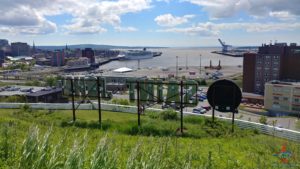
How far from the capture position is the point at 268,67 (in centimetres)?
5119

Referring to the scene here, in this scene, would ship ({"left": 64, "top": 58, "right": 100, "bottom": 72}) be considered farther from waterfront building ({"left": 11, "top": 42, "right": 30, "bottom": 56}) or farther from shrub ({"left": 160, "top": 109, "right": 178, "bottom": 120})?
shrub ({"left": 160, "top": 109, "right": 178, "bottom": 120})

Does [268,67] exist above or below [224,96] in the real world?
below

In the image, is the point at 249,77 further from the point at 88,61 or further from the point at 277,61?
the point at 88,61

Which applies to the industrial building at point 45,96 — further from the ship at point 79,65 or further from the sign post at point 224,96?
the ship at point 79,65

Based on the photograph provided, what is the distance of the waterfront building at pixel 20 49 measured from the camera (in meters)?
170

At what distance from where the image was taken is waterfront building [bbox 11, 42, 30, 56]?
→ 6708 inches

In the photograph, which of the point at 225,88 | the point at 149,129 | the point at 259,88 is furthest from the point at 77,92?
the point at 259,88

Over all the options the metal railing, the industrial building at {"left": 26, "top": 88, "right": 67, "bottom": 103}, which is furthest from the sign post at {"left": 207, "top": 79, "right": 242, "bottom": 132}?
the industrial building at {"left": 26, "top": 88, "right": 67, "bottom": 103}

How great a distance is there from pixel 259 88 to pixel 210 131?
4171 centimetres

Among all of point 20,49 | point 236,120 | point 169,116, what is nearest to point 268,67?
point 236,120

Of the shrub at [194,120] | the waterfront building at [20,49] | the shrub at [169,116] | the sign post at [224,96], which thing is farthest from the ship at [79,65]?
the sign post at [224,96]

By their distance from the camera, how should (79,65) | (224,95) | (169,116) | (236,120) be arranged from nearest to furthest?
(224,95) → (236,120) → (169,116) → (79,65)

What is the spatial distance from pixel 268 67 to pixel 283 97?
667 inches

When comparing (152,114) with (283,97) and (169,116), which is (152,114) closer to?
(169,116)
